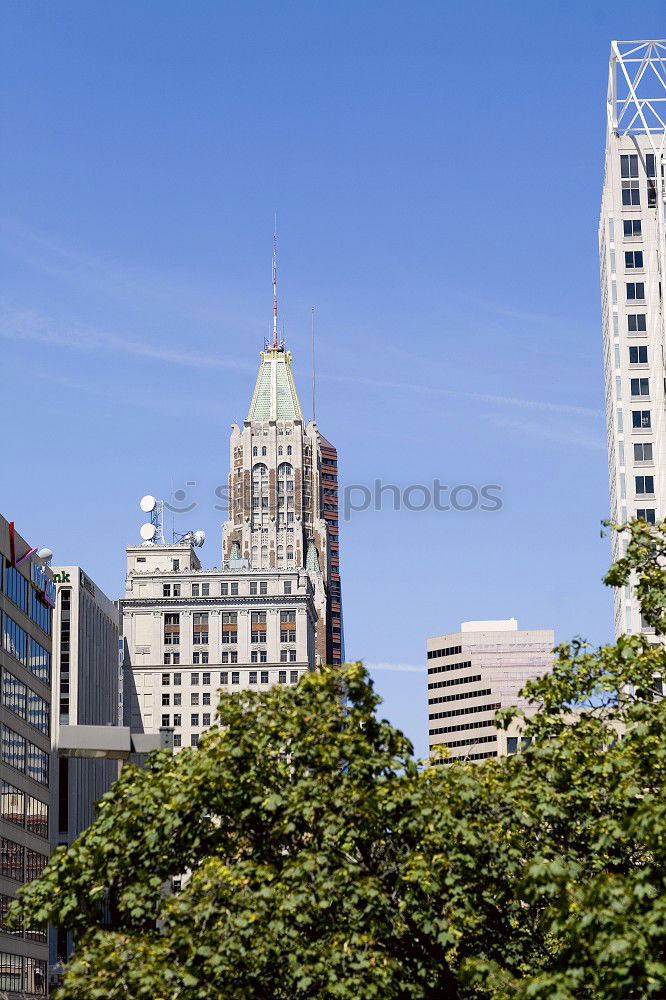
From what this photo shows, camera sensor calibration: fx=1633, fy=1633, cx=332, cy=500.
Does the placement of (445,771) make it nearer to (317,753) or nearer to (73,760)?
(317,753)

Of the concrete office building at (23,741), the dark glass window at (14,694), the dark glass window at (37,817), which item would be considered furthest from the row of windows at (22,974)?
the dark glass window at (14,694)

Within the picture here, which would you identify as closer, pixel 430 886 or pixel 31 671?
pixel 430 886

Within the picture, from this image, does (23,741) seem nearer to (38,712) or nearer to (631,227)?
(38,712)

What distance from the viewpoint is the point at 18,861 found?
360 ft

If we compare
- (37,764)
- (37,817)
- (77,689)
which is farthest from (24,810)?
(77,689)

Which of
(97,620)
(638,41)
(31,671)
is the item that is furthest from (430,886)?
(97,620)

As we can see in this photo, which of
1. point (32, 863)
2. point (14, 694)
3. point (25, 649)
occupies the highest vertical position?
point (25, 649)

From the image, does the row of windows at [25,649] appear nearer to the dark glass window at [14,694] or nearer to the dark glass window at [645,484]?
the dark glass window at [14,694]

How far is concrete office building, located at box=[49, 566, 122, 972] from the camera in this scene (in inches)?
6604

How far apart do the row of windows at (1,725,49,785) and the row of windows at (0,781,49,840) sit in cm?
159

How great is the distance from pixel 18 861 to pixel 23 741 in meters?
8.17

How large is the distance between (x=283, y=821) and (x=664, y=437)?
314 feet

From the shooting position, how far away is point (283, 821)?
36406mm

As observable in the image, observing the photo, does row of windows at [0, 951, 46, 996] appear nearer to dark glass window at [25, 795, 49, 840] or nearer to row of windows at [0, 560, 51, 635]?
dark glass window at [25, 795, 49, 840]
